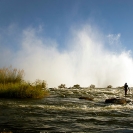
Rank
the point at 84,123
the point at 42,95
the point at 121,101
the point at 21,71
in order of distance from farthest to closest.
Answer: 1. the point at 21,71
2. the point at 42,95
3. the point at 121,101
4. the point at 84,123

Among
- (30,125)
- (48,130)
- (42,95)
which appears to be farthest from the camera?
(42,95)

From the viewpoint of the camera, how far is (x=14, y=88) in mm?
23281

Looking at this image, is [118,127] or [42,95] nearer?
[118,127]

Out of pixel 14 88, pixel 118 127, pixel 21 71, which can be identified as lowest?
pixel 118 127

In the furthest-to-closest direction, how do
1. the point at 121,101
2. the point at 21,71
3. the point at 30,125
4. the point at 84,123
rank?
1. the point at 21,71
2. the point at 121,101
3. the point at 84,123
4. the point at 30,125

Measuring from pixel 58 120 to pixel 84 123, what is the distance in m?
1.51


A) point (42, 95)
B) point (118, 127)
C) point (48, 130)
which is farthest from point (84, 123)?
point (42, 95)

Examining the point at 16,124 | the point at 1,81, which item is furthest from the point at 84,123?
the point at 1,81

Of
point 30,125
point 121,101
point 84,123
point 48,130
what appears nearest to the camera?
point 48,130

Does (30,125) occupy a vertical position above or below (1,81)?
below

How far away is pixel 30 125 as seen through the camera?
10547mm

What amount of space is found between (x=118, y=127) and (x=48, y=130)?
3.44m

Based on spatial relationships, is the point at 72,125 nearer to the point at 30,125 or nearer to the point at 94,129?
the point at 94,129

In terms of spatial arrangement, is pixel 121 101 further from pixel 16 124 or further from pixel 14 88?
pixel 16 124
